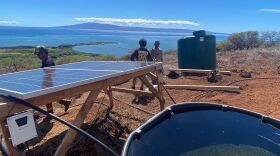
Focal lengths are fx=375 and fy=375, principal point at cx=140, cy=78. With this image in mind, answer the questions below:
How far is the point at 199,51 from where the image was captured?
15172 millimetres

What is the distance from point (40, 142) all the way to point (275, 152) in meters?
4.76

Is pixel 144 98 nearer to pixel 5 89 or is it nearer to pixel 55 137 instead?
pixel 55 137

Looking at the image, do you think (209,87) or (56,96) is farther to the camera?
(209,87)

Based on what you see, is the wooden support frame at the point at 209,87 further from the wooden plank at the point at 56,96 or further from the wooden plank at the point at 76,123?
the wooden plank at the point at 76,123

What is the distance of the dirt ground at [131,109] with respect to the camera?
6.44m

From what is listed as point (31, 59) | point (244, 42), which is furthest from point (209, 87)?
point (31, 59)

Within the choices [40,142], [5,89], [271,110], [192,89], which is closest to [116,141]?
[40,142]

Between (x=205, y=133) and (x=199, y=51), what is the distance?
1231 centimetres

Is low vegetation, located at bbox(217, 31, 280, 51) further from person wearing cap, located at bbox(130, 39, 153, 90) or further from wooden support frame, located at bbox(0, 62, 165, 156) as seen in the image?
wooden support frame, located at bbox(0, 62, 165, 156)

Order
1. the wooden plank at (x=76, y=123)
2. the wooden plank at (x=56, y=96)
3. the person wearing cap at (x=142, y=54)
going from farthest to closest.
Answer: the person wearing cap at (x=142, y=54) < the wooden plank at (x=76, y=123) < the wooden plank at (x=56, y=96)

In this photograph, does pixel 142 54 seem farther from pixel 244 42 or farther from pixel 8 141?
pixel 244 42

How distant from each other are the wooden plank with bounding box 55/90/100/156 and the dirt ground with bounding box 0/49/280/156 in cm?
107

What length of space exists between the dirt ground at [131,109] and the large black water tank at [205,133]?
307cm

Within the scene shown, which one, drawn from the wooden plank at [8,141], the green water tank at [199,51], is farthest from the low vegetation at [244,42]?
the wooden plank at [8,141]
